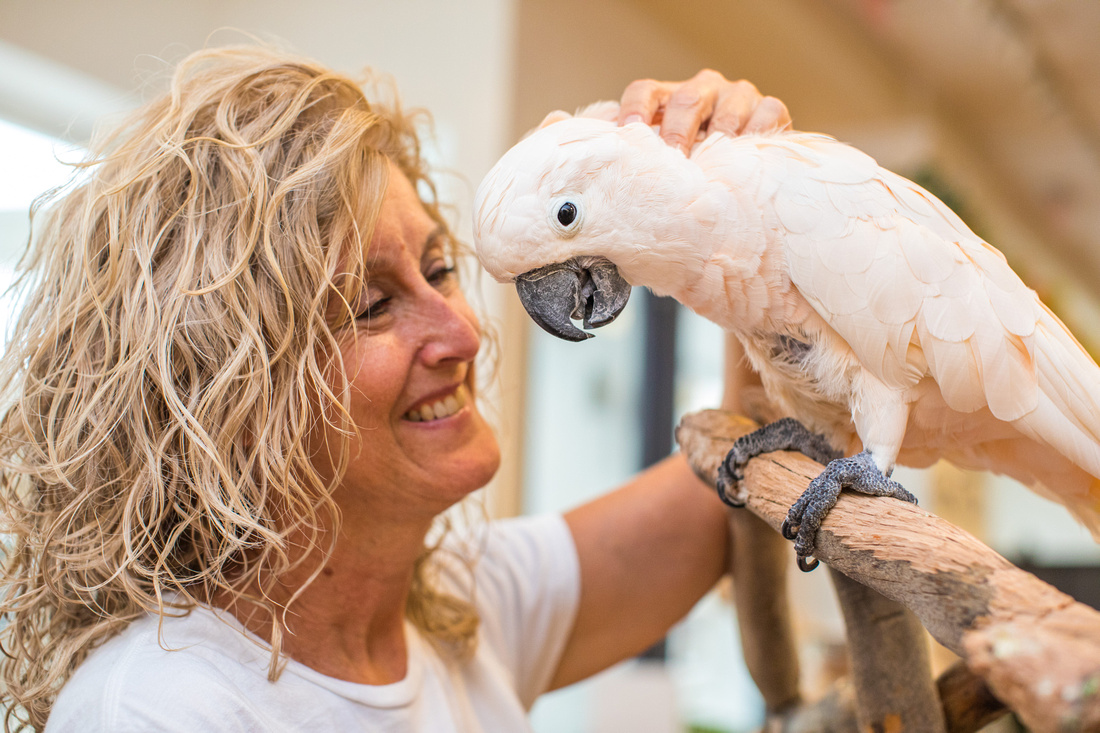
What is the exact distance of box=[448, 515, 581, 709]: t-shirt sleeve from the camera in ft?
4.35

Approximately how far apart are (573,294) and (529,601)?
0.69 m

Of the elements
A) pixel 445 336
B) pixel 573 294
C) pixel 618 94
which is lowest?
pixel 445 336

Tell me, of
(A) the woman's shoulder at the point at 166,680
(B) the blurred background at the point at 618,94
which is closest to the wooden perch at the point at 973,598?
(A) the woman's shoulder at the point at 166,680

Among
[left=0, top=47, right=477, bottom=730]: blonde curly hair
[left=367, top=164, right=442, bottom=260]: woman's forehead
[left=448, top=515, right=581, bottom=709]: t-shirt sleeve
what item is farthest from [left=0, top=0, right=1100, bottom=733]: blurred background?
[left=367, top=164, right=442, bottom=260]: woman's forehead

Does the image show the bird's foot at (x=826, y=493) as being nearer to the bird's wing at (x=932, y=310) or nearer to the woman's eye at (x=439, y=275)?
the bird's wing at (x=932, y=310)

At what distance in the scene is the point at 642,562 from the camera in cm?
134

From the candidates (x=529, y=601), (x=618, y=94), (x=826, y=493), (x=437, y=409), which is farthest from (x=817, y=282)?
(x=618, y=94)

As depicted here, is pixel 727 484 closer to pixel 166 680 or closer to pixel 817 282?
pixel 817 282

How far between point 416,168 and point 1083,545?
6.55m

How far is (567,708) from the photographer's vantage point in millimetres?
3074

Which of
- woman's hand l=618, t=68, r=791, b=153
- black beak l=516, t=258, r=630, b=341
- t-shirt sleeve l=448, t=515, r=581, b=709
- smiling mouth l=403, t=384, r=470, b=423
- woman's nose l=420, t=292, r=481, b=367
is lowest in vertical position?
t-shirt sleeve l=448, t=515, r=581, b=709

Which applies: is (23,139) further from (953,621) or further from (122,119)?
(953,621)

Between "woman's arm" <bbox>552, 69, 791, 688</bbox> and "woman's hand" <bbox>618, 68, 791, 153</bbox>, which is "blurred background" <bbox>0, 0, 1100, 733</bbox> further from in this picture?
"woman's hand" <bbox>618, 68, 791, 153</bbox>

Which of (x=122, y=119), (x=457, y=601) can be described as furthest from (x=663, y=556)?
(x=122, y=119)
